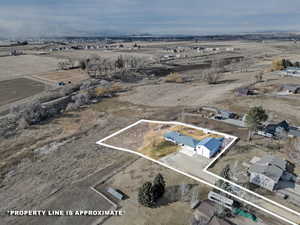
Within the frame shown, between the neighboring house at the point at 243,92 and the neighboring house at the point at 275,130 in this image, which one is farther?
the neighboring house at the point at 243,92

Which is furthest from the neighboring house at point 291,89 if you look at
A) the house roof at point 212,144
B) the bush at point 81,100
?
the bush at point 81,100

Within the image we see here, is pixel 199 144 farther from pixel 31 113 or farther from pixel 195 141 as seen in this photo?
pixel 31 113

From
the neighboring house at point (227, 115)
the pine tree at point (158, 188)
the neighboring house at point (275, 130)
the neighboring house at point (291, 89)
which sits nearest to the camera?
the pine tree at point (158, 188)

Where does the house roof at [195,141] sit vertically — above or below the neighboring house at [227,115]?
below

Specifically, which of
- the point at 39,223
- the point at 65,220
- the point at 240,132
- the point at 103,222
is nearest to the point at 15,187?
the point at 39,223

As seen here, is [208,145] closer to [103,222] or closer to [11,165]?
[103,222]

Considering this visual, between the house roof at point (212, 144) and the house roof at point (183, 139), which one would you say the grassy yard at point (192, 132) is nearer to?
the house roof at point (183, 139)
